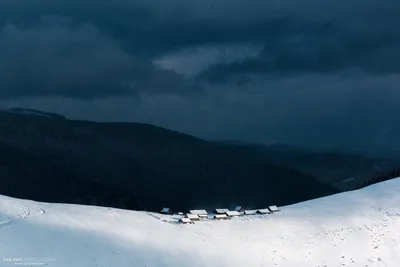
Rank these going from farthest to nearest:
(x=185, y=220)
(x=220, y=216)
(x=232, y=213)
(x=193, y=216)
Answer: (x=232, y=213)
(x=220, y=216)
(x=193, y=216)
(x=185, y=220)

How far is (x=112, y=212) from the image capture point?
77.7 m

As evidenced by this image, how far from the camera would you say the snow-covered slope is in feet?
213

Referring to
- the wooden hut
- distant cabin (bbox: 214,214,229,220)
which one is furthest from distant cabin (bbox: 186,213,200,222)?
the wooden hut

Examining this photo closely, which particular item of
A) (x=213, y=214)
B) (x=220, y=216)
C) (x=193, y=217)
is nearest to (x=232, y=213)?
(x=213, y=214)

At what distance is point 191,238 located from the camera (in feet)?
238

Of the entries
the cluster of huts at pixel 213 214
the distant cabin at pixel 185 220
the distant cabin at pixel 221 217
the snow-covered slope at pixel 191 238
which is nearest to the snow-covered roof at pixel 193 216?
the cluster of huts at pixel 213 214

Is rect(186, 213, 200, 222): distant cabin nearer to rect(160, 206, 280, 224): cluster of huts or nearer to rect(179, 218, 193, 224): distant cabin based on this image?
rect(160, 206, 280, 224): cluster of huts

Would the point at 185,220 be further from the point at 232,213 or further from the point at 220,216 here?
the point at 232,213

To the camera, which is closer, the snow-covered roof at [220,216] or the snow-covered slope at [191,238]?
the snow-covered slope at [191,238]

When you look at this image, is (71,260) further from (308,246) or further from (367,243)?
(367,243)

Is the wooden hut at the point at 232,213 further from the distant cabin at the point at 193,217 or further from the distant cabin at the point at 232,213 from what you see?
the distant cabin at the point at 193,217

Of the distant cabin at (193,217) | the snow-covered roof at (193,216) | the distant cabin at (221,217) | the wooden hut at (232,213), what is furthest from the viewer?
the wooden hut at (232,213)

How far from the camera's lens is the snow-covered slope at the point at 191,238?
213 feet

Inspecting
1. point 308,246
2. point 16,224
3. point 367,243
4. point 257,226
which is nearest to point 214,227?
point 257,226
